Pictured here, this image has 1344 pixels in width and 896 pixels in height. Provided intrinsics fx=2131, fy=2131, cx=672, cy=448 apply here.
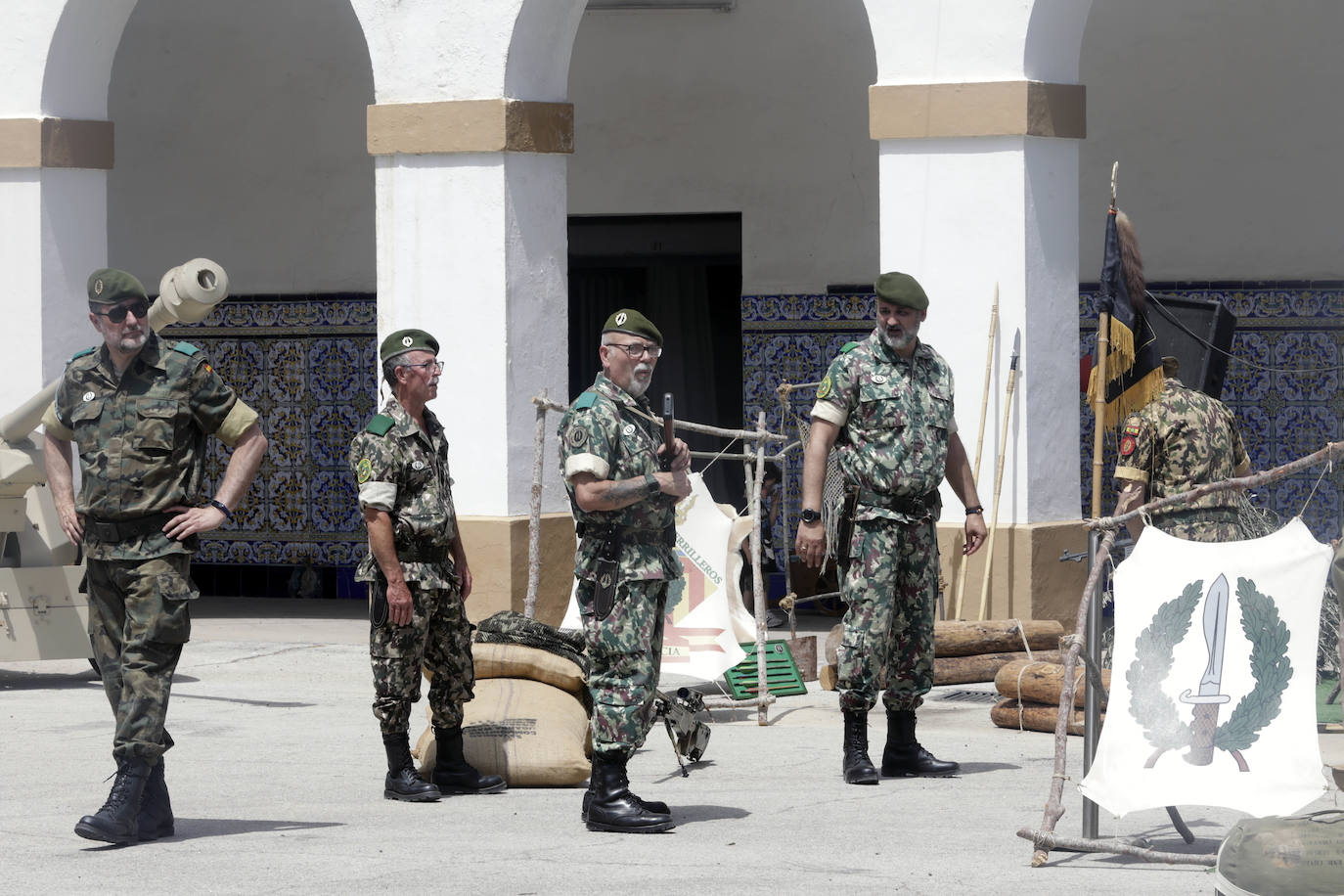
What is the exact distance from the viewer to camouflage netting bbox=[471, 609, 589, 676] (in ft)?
28.7

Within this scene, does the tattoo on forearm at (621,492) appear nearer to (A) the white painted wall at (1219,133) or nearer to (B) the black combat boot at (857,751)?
(B) the black combat boot at (857,751)

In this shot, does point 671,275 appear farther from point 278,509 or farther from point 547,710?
point 547,710

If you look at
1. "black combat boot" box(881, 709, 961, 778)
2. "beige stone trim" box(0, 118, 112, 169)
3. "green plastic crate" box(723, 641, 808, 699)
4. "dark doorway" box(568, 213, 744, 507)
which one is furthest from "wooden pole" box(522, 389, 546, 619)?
"dark doorway" box(568, 213, 744, 507)

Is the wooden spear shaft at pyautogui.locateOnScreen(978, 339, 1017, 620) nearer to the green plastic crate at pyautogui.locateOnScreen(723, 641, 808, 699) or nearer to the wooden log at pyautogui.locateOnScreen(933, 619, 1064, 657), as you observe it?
the wooden log at pyautogui.locateOnScreen(933, 619, 1064, 657)

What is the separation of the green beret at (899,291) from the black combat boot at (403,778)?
2407 millimetres

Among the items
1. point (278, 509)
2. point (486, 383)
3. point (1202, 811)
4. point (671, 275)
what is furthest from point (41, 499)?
point (1202, 811)

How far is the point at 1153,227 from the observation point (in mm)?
13664

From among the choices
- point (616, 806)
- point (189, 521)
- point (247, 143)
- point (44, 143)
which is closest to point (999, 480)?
point (616, 806)

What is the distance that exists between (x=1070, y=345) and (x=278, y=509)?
21.1 ft

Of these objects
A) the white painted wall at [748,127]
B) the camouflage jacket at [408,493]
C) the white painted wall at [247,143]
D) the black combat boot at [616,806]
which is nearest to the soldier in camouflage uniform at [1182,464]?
the black combat boot at [616,806]

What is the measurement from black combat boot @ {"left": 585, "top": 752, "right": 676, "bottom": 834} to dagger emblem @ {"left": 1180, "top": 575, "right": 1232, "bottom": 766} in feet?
6.00

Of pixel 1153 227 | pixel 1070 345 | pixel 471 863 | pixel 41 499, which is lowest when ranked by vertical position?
pixel 471 863

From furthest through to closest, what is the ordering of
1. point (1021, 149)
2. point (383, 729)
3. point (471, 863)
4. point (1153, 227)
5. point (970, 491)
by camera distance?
point (1153, 227) → point (1021, 149) → point (970, 491) → point (383, 729) → point (471, 863)

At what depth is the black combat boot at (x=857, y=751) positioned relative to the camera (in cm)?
795
